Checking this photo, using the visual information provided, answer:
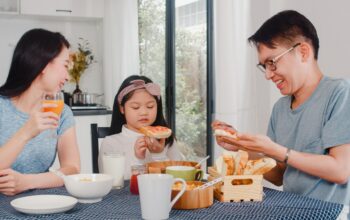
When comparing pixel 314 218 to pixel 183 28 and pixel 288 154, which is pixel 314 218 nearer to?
pixel 288 154

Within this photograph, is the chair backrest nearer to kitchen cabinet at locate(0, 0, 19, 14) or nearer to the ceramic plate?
the ceramic plate

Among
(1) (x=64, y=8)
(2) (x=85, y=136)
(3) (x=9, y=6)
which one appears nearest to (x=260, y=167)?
(2) (x=85, y=136)

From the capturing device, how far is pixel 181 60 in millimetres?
4441

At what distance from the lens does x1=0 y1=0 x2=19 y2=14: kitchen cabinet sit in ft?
14.9

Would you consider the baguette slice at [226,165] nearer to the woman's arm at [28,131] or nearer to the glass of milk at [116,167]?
the glass of milk at [116,167]

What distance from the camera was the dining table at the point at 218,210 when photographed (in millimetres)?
1240

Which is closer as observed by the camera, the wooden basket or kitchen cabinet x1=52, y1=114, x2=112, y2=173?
the wooden basket

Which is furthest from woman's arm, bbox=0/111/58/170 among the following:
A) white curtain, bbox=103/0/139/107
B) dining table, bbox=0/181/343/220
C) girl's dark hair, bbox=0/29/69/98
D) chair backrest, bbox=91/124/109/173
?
white curtain, bbox=103/0/139/107

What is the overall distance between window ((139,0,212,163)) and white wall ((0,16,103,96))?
0.54 m

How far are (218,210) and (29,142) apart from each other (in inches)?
38.4

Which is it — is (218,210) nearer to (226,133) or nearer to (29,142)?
(226,133)

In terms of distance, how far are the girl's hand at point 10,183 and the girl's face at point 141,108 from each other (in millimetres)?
813

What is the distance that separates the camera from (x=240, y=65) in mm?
2943

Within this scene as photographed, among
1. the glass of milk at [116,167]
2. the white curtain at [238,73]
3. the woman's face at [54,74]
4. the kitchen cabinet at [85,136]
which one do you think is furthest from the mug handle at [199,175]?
the kitchen cabinet at [85,136]
